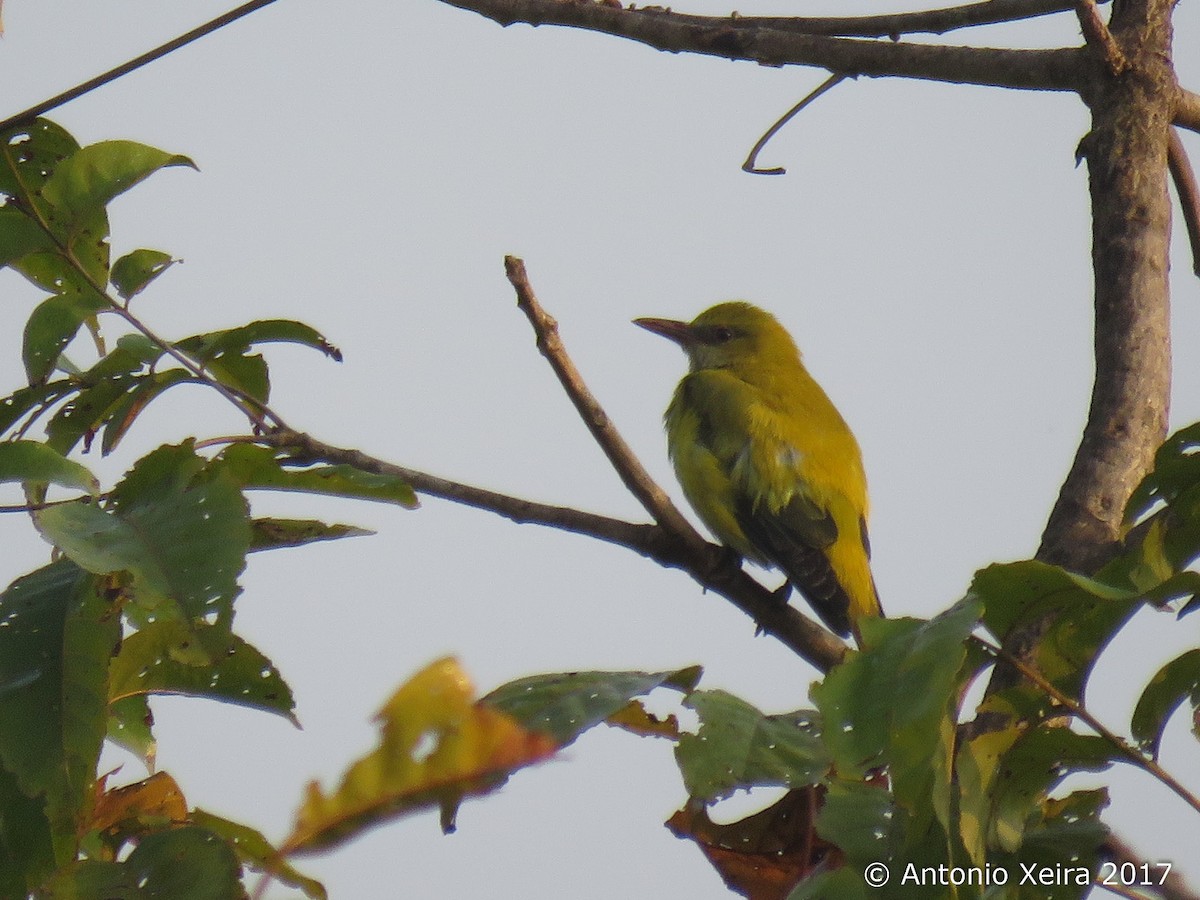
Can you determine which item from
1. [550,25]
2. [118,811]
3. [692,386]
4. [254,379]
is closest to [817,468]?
[692,386]

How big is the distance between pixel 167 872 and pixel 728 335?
5620mm

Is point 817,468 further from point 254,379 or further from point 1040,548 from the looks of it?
point 254,379

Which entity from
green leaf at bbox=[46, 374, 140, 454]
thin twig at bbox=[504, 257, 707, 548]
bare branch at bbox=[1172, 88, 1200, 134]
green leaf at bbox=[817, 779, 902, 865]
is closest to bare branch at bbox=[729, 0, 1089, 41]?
bare branch at bbox=[1172, 88, 1200, 134]

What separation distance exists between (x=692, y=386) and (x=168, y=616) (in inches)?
185

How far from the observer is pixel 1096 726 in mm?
1946

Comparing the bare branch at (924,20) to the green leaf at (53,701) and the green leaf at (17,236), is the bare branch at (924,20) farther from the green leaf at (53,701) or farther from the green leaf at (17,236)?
the green leaf at (53,701)

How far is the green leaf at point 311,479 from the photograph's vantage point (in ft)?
7.55

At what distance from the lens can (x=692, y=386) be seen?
6418 millimetres

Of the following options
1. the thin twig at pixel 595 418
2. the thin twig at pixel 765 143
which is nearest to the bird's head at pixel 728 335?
the thin twig at pixel 765 143

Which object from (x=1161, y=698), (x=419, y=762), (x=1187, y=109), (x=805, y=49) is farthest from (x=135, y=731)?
(x=1187, y=109)

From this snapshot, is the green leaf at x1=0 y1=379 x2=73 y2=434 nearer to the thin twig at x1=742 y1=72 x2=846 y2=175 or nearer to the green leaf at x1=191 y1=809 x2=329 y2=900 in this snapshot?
the green leaf at x1=191 y1=809 x2=329 y2=900

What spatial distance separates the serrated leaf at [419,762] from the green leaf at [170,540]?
986 millimetres

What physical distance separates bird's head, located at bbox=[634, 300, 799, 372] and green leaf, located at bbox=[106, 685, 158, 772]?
483 cm

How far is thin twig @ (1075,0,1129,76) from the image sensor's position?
302 cm
